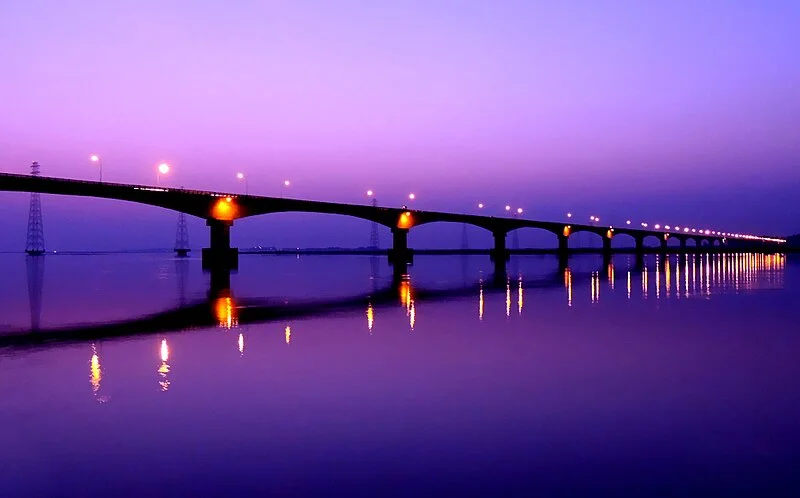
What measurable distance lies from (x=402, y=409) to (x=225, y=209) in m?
81.4

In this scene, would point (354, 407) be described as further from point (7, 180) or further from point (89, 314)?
point (7, 180)

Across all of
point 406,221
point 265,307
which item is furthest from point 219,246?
point 265,307

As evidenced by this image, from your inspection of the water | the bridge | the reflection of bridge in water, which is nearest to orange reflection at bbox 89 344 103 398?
the water

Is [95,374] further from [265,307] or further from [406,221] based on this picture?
[406,221]

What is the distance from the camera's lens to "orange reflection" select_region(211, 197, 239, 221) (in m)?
89.5

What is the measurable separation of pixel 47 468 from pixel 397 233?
117795mm

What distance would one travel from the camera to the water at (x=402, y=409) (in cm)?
917

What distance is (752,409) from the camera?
12.9 meters

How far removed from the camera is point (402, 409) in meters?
13.0

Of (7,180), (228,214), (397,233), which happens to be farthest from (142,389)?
(397,233)

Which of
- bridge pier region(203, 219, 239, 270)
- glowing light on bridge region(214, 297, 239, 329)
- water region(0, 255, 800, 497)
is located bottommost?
water region(0, 255, 800, 497)

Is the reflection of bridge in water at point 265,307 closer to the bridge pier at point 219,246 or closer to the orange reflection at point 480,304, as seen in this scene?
the orange reflection at point 480,304

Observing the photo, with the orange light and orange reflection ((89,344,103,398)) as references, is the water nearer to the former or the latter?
orange reflection ((89,344,103,398))

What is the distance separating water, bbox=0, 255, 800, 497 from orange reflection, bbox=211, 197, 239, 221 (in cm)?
6320
